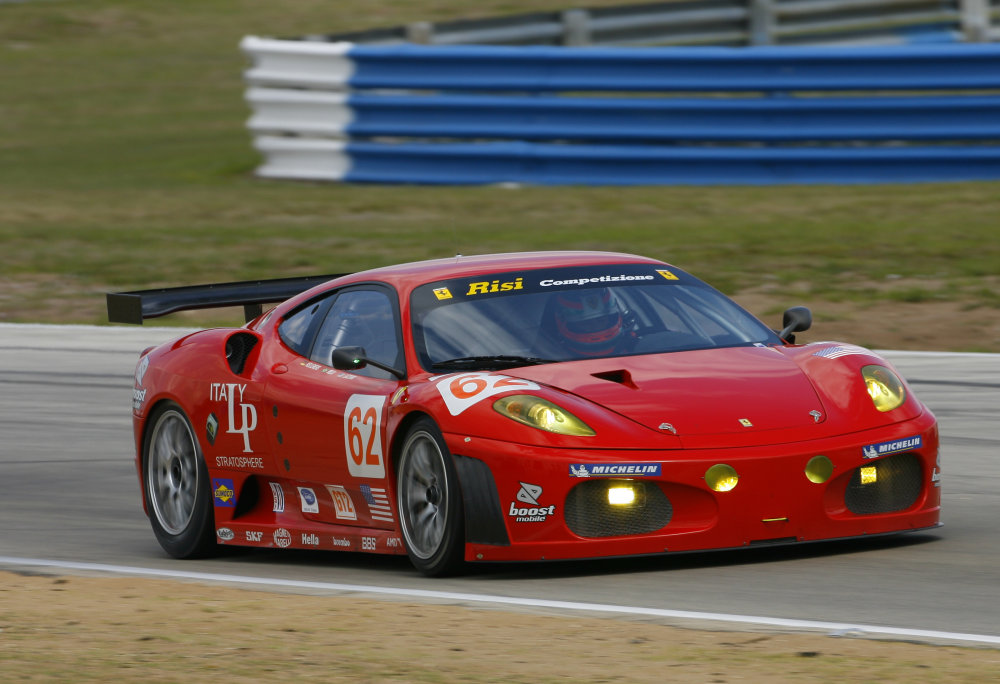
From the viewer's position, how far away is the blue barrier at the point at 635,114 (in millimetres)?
17031

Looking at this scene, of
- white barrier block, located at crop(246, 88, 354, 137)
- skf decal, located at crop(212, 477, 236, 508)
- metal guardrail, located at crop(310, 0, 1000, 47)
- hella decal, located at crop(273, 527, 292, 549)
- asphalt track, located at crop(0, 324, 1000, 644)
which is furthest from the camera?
metal guardrail, located at crop(310, 0, 1000, 47)

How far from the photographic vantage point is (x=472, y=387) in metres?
6.50

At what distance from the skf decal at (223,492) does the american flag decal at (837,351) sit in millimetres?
2404

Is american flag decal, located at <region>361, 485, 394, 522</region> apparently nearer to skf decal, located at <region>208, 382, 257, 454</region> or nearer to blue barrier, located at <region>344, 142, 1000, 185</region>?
skf decal, located at <region>208, 382, 257, 454</region>

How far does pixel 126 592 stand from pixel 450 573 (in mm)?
1097

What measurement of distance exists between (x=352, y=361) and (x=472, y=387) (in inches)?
25.9

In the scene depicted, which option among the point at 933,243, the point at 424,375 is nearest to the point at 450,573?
the point at 424,375

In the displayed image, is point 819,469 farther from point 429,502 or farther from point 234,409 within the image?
point 234,409

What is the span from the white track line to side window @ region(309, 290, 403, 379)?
89cm

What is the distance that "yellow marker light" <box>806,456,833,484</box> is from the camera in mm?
6301

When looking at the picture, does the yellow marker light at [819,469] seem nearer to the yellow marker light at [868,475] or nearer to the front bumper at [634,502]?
the front bumper at [634,502]

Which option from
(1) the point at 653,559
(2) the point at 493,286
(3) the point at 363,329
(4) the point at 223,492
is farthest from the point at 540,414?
(4) the point at 223,492

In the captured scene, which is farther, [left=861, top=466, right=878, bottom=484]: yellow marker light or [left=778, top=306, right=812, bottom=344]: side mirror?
[left=778, top=306, right=812, bottom=344]: side mirror

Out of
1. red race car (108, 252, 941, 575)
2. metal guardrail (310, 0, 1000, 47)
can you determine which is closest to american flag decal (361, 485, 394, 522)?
red race car (108, 252, 941, 575)
